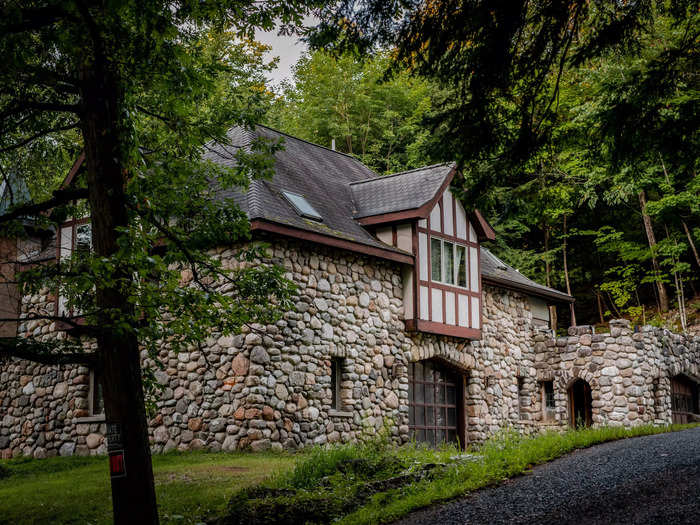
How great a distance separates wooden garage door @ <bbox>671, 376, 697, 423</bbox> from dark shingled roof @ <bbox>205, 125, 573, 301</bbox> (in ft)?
19.8

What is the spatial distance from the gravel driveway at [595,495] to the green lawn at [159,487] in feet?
8.23

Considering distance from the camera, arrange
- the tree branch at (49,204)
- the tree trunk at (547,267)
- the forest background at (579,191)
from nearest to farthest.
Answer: the tree branch at (49,204), the forest background at (579,191), the tree trunk at (547,267)

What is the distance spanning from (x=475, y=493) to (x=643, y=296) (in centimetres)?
2386

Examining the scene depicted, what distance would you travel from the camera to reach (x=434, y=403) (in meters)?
16.1

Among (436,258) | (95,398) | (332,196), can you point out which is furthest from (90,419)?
(436,258)

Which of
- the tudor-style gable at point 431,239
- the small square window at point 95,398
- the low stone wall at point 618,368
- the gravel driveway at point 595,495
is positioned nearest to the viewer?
the gravel driveway at point 595,495

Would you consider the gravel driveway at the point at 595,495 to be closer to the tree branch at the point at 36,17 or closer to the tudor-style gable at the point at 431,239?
the tree branch at the point at 36,17

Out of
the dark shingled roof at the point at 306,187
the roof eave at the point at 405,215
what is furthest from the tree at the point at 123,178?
the roof eave at the point at 405,215

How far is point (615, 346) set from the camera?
1836cm

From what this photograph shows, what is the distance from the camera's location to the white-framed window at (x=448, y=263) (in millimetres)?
15409

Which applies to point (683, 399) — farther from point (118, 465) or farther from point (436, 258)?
point (118, 465)

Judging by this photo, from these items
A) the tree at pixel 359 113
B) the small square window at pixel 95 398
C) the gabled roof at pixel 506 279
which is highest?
the tree at pixel 359 113

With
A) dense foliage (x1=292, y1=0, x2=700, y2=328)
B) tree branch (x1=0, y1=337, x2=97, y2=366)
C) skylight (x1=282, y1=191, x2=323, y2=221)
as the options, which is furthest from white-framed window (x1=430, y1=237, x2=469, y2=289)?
tree branch (x1=0, y1=337, x2=97, y2=366)

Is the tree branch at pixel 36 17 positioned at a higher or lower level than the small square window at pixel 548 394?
higher
